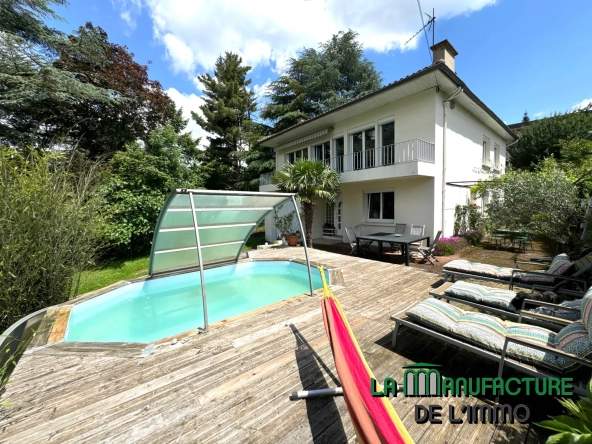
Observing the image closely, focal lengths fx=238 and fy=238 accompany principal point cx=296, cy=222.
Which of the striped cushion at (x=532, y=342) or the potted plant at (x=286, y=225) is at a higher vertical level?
the potted plant at (x=286, y=225)

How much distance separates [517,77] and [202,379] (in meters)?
15.7

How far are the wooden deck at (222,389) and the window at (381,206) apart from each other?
8.82m

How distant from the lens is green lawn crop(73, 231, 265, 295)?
28.1 ft

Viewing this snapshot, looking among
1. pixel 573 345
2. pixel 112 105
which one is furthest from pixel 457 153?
pixel 112 105

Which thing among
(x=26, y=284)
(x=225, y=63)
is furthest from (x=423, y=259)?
(x=225, y=63)

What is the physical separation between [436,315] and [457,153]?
36.9 ft

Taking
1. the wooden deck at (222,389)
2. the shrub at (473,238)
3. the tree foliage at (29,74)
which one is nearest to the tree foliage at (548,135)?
the shrub at (473,238)

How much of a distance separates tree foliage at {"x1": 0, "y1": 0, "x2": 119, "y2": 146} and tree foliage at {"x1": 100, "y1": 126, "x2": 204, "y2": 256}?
3.22 m

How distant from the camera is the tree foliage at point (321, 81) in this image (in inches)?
859

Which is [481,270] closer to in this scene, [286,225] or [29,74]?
[286,225]

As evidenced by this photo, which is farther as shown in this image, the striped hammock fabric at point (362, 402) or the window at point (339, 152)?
the window at point (339, 152)

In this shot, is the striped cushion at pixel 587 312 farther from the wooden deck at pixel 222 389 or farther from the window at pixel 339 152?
the window at pixel 339 152

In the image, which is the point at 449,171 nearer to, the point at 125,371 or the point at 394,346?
the point at 394,346

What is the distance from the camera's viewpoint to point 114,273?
10172 mm
